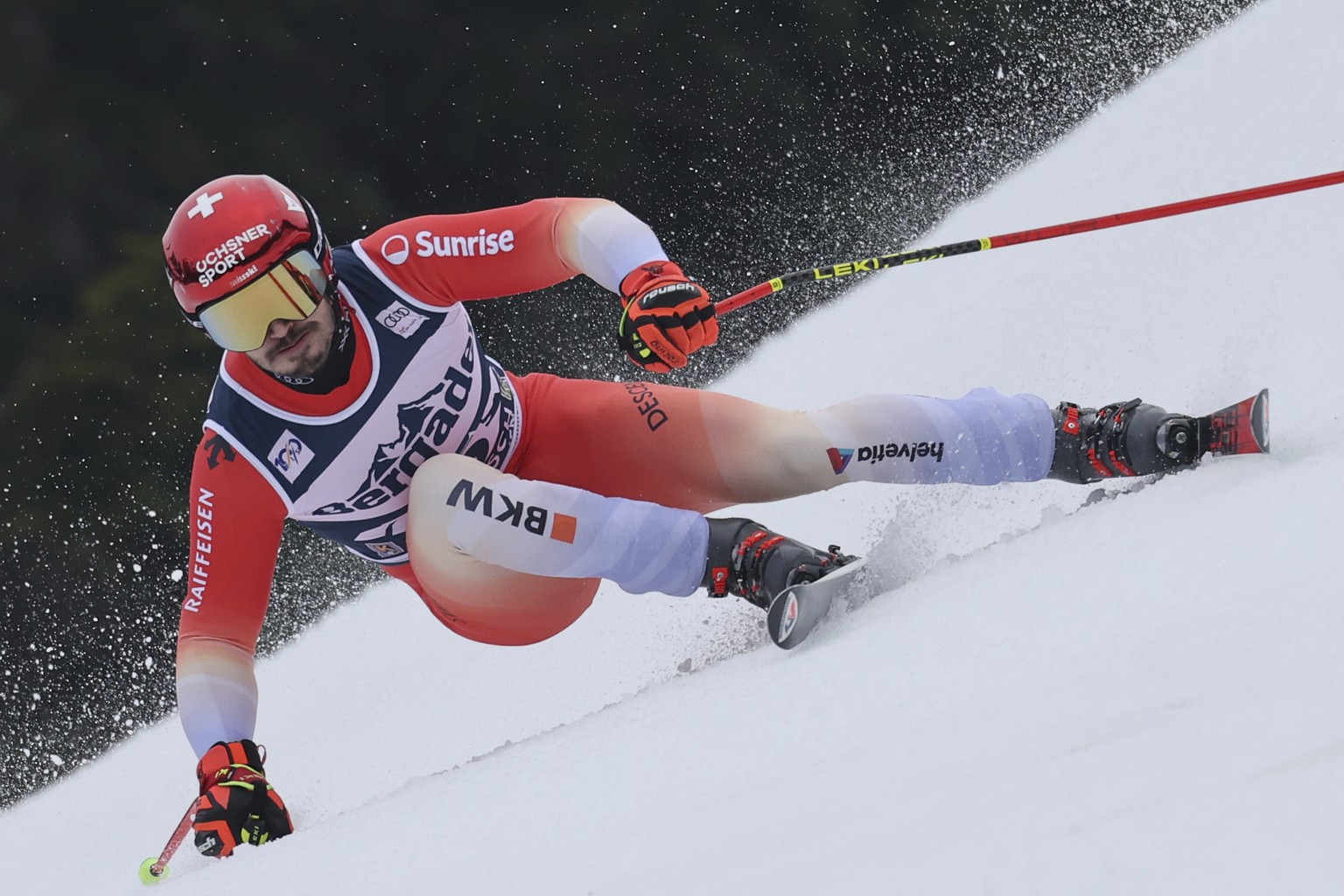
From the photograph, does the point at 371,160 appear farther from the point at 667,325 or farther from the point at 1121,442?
the point at 1121,442

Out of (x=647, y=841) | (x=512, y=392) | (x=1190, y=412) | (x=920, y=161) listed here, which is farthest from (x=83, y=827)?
(x=920, y=161)

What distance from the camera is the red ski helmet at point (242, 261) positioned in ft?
5.91

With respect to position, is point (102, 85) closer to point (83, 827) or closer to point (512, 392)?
point (83, 827)

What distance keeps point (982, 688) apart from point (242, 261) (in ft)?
3.86

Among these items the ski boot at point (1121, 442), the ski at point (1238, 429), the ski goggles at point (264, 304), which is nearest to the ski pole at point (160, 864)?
the ski goggles at point (264, 304)

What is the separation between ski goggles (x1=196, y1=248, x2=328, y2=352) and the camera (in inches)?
71.5

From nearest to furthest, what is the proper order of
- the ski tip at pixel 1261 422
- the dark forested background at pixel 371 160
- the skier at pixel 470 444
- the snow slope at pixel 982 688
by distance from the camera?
the snow slope at pixel 982 688, the ski tip at pixel 1261 422, the skier at pixel 470 444, the dark forested background at pixel 371 160

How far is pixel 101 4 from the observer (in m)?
3.80

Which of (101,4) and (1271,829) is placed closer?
(1271,829)

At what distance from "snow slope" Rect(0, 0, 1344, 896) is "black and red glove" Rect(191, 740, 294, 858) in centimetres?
9

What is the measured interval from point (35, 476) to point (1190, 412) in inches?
135

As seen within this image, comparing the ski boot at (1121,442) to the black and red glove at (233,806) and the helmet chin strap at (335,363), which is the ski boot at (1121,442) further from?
the black and red glove at (233,806)

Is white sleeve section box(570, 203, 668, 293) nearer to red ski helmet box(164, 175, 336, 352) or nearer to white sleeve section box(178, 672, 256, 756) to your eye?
red ski helmet box(164, 175, 336, 352)

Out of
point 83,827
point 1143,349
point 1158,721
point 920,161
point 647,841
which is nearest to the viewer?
point 1158,721
